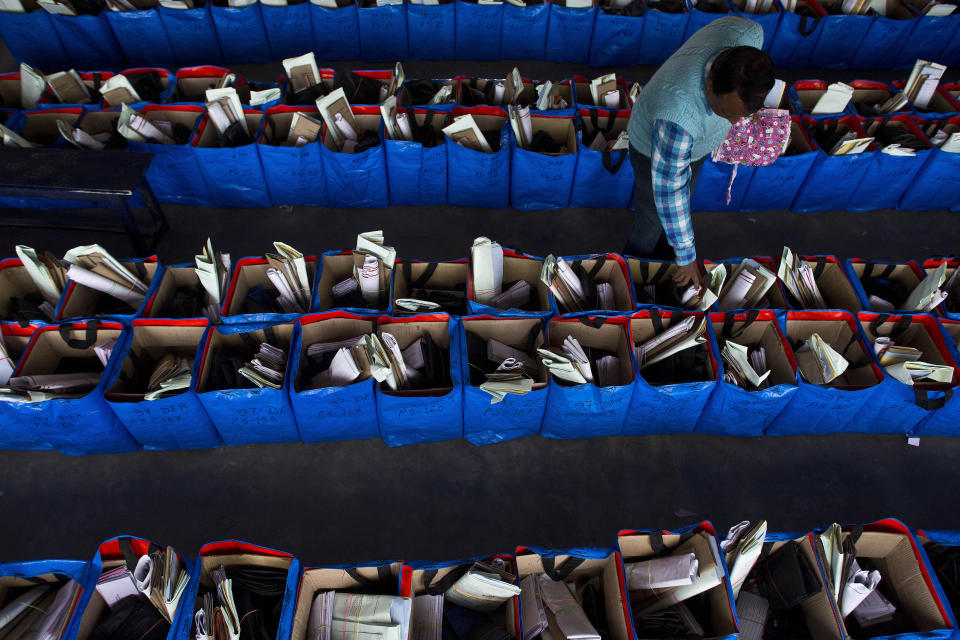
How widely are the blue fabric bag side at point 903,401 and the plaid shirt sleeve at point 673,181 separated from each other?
1.04 m

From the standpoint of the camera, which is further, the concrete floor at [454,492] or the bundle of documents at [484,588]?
the concrete floor at [454,492]

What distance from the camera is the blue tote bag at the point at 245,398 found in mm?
2664

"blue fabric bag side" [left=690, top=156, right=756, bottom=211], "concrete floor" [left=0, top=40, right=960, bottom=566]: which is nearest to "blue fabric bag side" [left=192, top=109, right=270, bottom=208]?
"concrete floor" [left=0, top=40, right=960, bottom=566]

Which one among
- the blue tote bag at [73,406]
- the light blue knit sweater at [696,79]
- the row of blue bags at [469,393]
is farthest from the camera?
the row of blue bags at [469,393]

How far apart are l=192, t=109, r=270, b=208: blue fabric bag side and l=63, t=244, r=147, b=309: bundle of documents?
1.07 meters

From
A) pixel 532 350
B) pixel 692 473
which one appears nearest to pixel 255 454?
pixel 532 350

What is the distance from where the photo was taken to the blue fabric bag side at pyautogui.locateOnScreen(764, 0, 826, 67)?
537 centimetres

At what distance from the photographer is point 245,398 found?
2.66 m

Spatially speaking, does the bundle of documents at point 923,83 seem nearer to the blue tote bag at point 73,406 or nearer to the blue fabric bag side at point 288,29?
the blue fabric bag side at point 288,29

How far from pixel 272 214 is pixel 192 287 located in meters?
1.20

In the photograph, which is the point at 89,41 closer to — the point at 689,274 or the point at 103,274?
the point at 103,274

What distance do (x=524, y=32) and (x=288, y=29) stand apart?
6.93ft

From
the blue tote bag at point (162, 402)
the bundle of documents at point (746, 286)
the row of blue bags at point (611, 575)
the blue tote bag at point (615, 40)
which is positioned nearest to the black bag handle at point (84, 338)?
the blue tote bag at point (162, 402)

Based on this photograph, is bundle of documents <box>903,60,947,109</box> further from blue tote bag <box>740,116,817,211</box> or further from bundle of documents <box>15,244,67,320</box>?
bundle of documents <box>15,244,67,320</box>
